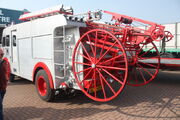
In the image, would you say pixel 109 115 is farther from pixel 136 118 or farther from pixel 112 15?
pixel 112 15

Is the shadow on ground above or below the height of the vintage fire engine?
below

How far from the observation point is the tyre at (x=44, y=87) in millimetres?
4797

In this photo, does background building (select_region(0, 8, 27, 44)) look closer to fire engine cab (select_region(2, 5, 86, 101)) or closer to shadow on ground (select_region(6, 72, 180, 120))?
fire engine cab (select_region(2, 5, 86, 101))

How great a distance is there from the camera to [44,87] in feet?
17.5

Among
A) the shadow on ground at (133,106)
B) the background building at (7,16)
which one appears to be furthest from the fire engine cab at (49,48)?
the background building at (7,16)

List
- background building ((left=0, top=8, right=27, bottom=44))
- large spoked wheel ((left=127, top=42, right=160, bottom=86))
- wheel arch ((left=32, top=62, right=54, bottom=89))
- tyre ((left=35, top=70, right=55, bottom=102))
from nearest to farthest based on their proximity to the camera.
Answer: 1. wheel arch ((left=32, top=62, right=54, bottom=89))
2. tyre ((left=35, top=70, right=55, bottom=102))
3. large spoked wheel ((left=127, top=42, right=160, bottom=86))
4. background building ((left=0, top=8, right=27, bottom=44))

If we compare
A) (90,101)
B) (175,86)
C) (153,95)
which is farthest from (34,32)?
(175,86)

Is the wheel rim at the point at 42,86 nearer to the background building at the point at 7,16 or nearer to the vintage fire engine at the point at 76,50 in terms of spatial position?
the vintage fire engine at the point at 76,50

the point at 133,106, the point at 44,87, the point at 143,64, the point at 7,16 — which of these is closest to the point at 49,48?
the point at 44,87

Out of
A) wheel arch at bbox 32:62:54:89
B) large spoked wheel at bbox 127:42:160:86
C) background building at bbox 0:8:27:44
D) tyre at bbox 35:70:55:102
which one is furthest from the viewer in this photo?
background building at bbox 0:8:27:44

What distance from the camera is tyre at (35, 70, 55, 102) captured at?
4797mm

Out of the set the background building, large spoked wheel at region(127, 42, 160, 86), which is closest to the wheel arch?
large spoked wheel at region(127, 42, 160, 86)

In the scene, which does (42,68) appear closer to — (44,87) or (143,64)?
(44,87)

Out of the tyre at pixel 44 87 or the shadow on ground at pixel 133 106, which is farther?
the tyre at pixel 44 87
